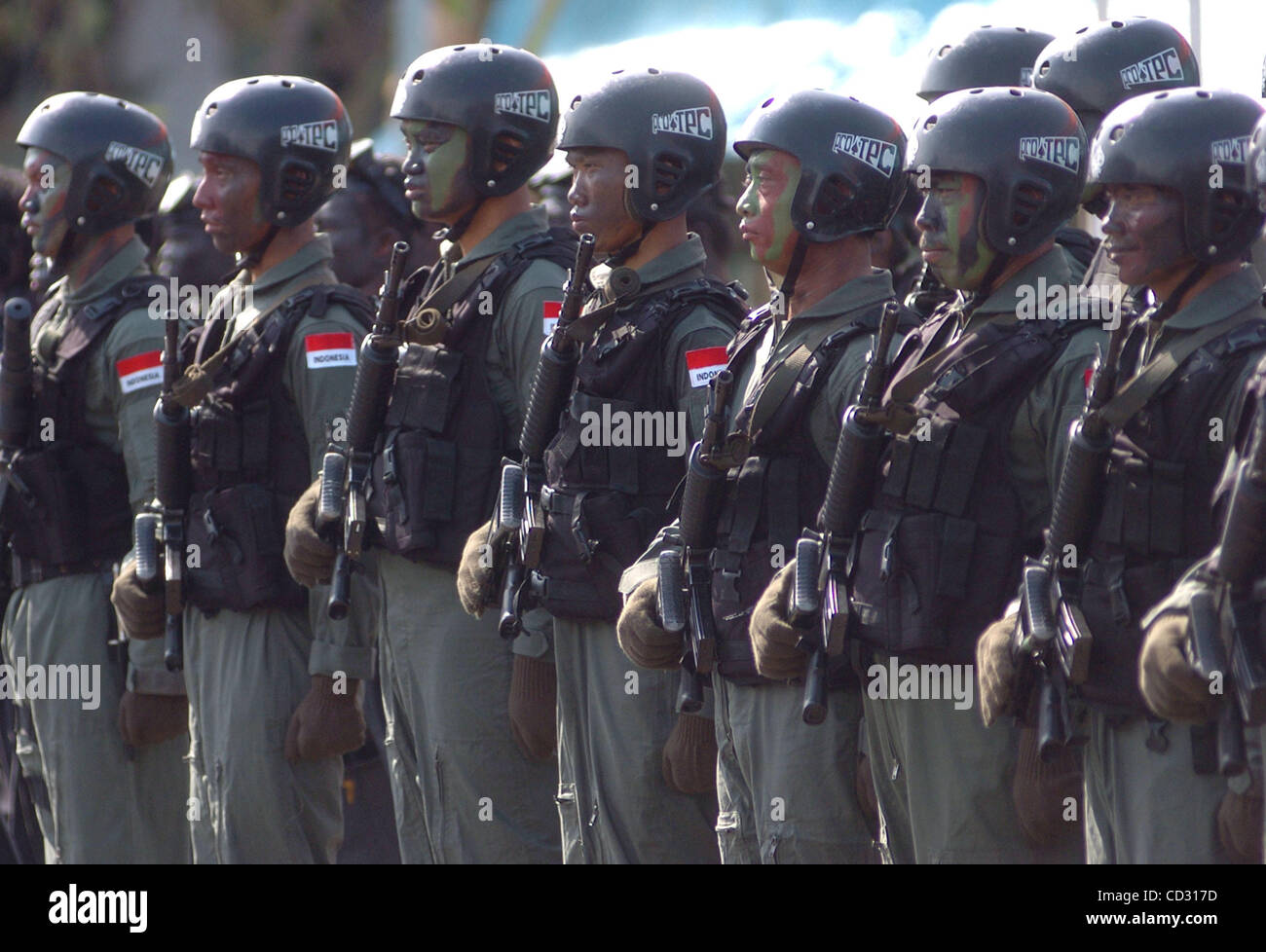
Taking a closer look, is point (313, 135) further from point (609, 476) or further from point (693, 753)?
point (693, 753)

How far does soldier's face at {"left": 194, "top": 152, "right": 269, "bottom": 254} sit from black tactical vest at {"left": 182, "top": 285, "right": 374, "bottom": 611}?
354 millimetres

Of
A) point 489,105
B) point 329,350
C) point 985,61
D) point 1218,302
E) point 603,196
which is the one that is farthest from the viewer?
point 985,61

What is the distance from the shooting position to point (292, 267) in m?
6.30

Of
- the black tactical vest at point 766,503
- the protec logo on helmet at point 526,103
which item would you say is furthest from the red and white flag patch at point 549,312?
the black tactical vest at point 766,503

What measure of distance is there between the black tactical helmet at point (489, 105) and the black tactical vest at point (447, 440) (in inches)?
13.3

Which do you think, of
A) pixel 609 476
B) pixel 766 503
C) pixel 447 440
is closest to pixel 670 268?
pixel 609 476

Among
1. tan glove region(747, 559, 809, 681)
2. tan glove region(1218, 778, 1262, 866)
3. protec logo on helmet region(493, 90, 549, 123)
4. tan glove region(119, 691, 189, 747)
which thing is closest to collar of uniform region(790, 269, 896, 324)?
tan glove region(747, 559, 809, 681)

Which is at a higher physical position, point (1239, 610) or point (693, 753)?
point (1239, 610)

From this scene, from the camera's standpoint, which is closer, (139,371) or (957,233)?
(957,233)

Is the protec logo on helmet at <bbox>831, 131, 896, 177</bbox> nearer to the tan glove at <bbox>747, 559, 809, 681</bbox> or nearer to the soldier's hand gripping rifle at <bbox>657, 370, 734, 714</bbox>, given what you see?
the soldier's hand gripping rifle at <bbox>657, 370, 734, 714</bbox>

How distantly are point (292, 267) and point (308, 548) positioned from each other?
100 centimetres

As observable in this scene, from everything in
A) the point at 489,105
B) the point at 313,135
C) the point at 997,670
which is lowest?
the point at 997,670

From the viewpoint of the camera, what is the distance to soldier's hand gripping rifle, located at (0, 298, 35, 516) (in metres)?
6.41

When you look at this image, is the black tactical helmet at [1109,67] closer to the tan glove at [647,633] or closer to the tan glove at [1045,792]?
the tan glove at [647,633]
